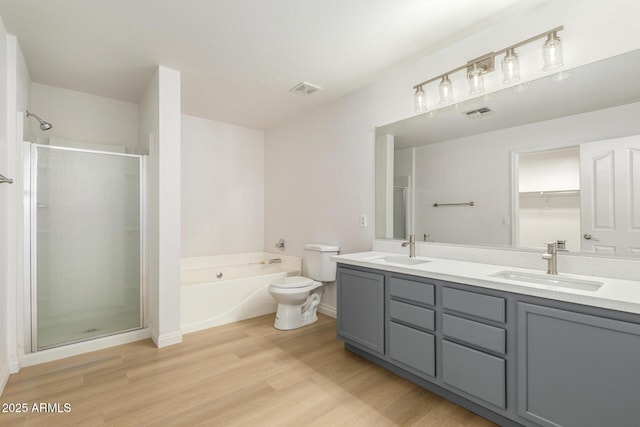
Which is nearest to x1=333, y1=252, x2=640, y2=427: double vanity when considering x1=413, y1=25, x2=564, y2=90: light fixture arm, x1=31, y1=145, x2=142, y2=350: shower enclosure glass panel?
x1=413, y1=25, x2=564, y2=90: light fixture arm

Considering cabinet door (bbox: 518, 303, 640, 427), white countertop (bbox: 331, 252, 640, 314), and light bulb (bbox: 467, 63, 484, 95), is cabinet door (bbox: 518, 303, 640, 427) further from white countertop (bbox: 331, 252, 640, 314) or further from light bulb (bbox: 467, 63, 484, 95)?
light bulb (bbox: 467, 63, 484, 95)

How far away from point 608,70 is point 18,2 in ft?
11.3

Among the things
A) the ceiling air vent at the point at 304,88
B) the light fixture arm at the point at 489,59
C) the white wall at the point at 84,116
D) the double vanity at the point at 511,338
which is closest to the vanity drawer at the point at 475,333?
the double vanity at the point at 511,338

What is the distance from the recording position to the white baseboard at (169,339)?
264 cm

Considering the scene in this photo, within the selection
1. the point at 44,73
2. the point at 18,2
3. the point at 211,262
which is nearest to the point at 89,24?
the point at 18,2

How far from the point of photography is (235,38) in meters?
2.22

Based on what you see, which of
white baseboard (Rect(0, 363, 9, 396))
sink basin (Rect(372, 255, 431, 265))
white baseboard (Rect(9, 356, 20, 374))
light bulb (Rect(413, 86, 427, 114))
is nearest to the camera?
white baseboard (Rect(0, 363, 9, 396))

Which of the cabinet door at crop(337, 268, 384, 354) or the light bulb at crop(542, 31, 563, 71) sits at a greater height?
the light bulb at crop(542, 31, 563, 71)

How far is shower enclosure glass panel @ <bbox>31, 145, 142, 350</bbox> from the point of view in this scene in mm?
2488

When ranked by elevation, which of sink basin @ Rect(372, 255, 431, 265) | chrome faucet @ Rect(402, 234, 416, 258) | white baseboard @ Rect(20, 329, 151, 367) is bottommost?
white baseboard @ Rect(20, 329, 151, 367)

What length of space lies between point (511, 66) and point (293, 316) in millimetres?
2716

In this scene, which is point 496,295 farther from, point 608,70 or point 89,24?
point 89,24

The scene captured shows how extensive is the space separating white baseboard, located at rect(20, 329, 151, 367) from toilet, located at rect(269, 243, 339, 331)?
1.26 metres

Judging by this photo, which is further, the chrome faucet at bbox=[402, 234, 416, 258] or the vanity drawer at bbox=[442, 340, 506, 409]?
the chrome faucet at bbox=[402, 234, 416, 258]
